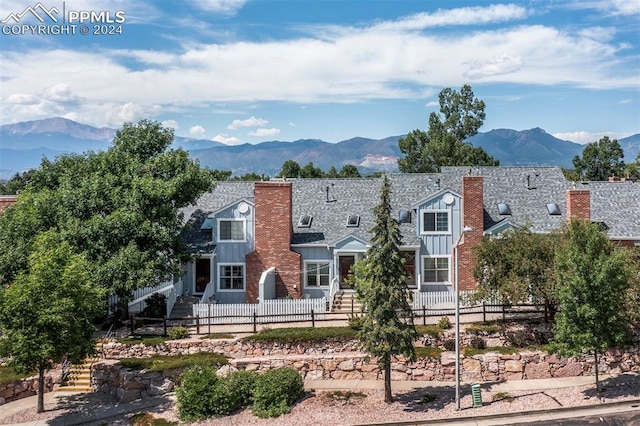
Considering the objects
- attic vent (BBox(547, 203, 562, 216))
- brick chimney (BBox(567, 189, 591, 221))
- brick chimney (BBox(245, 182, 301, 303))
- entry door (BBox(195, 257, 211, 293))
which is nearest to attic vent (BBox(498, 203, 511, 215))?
attic vent (BBox(547, 203, 562, 216))

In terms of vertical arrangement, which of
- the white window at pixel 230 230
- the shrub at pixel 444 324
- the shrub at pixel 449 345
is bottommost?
the shrub at pixel 449 345

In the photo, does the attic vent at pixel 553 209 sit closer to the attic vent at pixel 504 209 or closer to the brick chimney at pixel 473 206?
the attic vent at pixel 504 209

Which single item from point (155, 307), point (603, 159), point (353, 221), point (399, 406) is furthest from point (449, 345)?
point (603, 159)

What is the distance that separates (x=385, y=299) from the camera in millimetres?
22125

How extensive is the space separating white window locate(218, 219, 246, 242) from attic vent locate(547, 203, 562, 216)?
19.3 meters

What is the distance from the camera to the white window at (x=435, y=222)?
34.1 m

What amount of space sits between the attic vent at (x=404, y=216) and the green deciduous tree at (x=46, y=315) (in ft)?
63.5

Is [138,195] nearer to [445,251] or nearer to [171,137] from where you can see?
[171,137]

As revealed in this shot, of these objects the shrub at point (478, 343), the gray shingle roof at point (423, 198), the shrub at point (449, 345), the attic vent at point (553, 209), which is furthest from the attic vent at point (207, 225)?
the attic vent at point (553, 209)

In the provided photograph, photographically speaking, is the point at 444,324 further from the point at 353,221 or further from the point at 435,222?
the point at 353,221

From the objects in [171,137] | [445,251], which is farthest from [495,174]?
[171,137]

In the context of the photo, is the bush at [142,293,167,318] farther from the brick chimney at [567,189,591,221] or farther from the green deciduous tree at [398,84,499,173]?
the green deciduous tree at [398,84,499,173]

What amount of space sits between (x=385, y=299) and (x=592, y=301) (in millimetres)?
8183

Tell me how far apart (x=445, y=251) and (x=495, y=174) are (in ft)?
26.3
